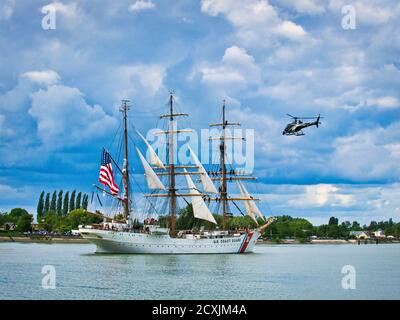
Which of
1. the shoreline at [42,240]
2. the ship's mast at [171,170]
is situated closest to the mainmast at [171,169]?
the ship's mast at [171,170]

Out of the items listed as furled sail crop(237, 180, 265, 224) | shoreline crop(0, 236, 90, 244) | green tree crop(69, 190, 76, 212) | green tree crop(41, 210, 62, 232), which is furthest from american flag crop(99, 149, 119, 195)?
green tree crop(69, 190, 76, 212)

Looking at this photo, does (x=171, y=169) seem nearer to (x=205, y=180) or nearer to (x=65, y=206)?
(x=205, y=180)

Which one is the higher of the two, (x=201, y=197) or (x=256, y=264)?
(x=201, y=197)

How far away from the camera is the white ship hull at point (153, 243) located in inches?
3238

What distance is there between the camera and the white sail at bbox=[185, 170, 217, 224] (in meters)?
91.9

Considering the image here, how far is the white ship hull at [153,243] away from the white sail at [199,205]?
331 centimetres

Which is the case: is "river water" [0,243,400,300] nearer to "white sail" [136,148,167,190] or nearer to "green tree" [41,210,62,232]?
"white sail" [136,148,167,190]

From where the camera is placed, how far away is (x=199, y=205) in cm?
9238

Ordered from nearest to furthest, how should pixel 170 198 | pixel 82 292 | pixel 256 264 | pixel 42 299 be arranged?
pixel 42 299, pixel 82 292, pixel 256 264, pixel 170 198

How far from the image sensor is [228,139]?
99250mm
